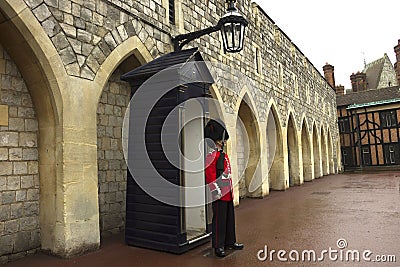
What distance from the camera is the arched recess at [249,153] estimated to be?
966 cm

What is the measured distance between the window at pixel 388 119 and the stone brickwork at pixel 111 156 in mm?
23267

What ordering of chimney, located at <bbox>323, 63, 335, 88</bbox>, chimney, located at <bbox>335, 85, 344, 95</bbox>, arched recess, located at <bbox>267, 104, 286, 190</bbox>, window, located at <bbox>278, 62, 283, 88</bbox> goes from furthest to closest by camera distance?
chimney, located at <bbox>335, 85, 344, 95</bbox>, chimney, located at <bbox>323, 63, 335, 88</bbox>, window, located at <bbox>278, 62, 283, 88</bbox>, arched recess, located at <bbox>267, 104, 286, 190</bbox>

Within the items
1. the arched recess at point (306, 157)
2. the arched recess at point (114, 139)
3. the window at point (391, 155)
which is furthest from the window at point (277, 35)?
the window at point (391, 155)

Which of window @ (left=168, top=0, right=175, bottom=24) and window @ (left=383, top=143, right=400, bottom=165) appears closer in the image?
window @ (left=168, top=0, right=175, bottom=24)

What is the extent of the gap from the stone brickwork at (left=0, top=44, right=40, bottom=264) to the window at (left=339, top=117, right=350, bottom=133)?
2533 centimetres

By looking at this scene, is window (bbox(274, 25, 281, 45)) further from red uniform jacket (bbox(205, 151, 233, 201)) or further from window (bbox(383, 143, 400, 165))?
window (bbox(383, 143, 400, 165))

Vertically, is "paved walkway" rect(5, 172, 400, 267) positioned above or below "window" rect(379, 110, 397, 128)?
below

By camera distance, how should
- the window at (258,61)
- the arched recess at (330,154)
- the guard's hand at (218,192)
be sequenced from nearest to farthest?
the guard's hand at (218,192), the window at (258,61), the arched recess at (330,154)

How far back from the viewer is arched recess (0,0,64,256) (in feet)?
12.9

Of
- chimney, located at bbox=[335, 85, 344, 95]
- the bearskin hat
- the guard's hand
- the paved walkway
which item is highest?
chimney, located at bbox=[335, 85, 344, 95]

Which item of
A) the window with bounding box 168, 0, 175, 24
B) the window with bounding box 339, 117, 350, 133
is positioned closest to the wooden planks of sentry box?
the window with bounding box 168, 0, 175, 24

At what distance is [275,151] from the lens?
11.4m

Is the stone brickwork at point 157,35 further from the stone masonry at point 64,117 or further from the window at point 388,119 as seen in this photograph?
the window at point 388,119

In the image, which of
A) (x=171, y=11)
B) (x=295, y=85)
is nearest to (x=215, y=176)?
(x=171, y=11)
